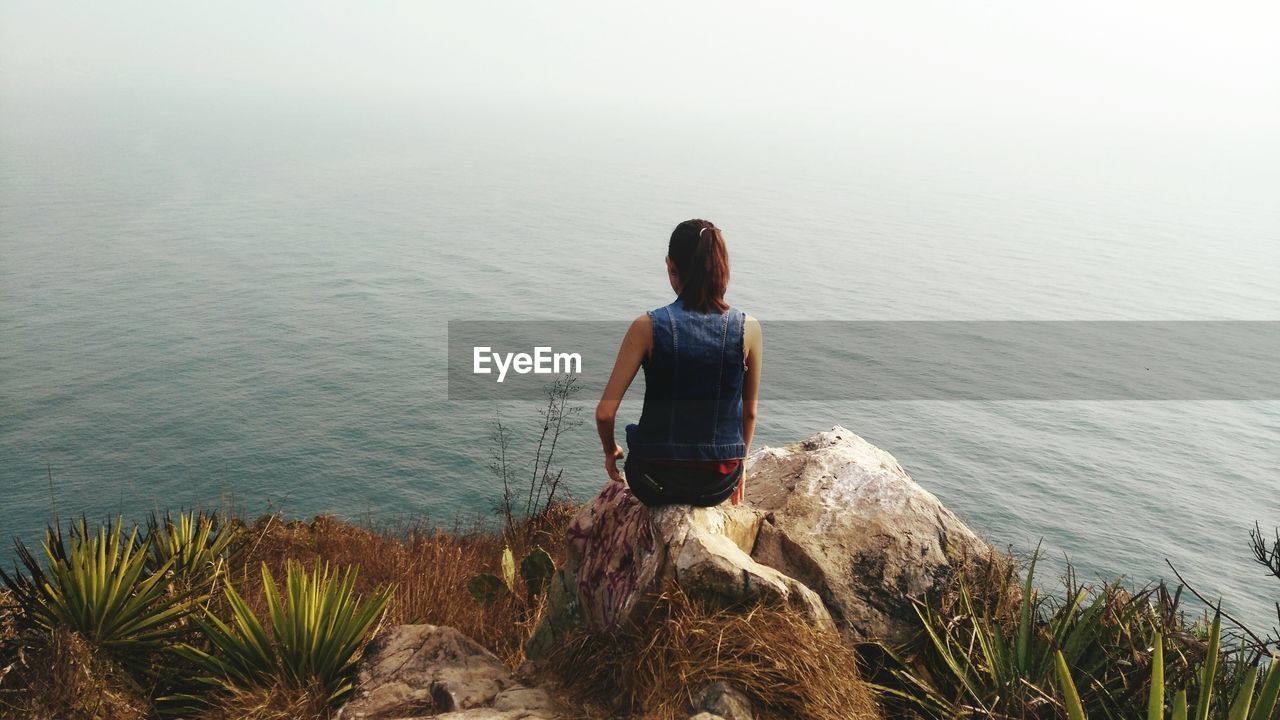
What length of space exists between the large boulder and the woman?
0.26 metres

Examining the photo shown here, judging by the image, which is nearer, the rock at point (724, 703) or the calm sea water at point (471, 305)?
the rock at point (724, 703)

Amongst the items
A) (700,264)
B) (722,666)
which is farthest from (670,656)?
(700,264)

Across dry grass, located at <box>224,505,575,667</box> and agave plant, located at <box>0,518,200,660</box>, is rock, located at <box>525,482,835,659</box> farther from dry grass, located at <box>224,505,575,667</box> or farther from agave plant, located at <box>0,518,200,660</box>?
agave plant, located at <box>0,518,200,660</box>

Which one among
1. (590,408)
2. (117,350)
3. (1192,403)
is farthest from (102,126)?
(1192,403)

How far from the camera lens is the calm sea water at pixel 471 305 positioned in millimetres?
40156

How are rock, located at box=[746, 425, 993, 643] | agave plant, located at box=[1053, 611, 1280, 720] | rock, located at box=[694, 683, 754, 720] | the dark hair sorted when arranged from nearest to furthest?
agave plant, located at box=[1053, 611, 1280, 720], rock, located at box=[694, 683, 754, 720], the dark hair, rock, located at box=[746, 425, 993, 643]

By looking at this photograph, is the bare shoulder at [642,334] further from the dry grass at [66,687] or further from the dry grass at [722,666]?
the dry grass at [66,687]

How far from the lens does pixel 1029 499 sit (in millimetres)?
40406

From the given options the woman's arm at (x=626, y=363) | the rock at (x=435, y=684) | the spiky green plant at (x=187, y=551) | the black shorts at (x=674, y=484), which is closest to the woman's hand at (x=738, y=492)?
the black shorts at (x=674, y=484)

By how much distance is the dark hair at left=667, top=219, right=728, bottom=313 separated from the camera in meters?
4.67

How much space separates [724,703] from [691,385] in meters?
1.68

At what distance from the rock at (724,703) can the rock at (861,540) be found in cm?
136

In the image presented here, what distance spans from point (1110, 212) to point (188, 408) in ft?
433

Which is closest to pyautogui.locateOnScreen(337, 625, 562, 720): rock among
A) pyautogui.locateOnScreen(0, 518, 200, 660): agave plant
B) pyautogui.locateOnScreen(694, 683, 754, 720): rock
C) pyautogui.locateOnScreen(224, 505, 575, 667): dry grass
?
pyautogui.locateOnScreen(694, 683, 754, 720): rock
